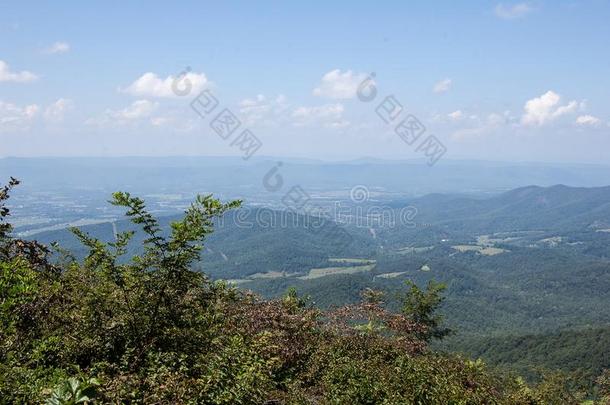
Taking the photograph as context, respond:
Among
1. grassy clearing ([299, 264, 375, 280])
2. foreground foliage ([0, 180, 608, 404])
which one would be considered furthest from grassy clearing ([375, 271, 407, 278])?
foreground foliage ([0, 180, 608, 404])

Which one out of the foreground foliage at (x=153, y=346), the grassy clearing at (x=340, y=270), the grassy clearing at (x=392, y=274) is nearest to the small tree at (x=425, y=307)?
the foreground foliage at (x=153, y=346)

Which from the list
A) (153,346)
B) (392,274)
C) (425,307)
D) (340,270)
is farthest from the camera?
(340,270)

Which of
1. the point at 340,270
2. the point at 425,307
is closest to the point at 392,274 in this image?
the point at 340,270

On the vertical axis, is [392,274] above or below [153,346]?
below

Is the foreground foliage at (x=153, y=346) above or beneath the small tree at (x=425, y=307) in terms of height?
above

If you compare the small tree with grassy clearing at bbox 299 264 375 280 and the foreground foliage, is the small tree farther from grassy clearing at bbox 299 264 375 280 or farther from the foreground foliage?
grassy clearing at bbox 299 264 375 280

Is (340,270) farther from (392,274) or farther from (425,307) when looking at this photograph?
(425,307)

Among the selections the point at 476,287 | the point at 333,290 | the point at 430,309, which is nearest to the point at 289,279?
the point at 333,290

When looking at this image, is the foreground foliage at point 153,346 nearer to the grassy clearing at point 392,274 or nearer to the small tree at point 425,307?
the small tree at point 425,307
